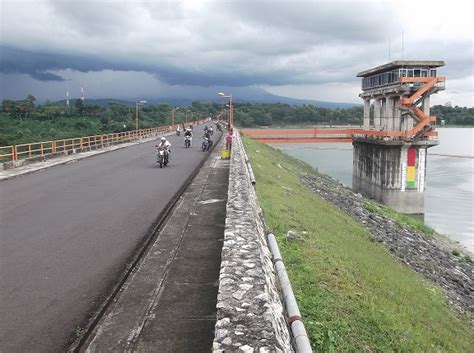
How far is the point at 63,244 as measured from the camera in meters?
8.61

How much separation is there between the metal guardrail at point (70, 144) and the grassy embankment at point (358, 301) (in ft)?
57.2

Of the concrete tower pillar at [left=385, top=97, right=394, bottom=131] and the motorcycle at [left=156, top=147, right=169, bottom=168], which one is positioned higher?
the concrete tower pillar at [left=385, top=97, right=394, bottom=131]

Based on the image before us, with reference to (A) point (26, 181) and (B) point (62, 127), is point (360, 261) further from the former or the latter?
(B) point (62, 127)

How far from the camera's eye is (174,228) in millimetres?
9523

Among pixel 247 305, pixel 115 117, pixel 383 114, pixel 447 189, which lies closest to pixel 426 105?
pixel 383 114

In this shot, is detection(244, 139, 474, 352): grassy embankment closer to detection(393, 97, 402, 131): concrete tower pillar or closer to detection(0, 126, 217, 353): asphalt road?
detection(0, 126, 217, 353): asphalt road

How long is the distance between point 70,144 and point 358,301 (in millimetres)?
27532

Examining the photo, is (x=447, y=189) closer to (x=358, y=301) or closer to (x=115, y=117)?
(x=358, y=301)

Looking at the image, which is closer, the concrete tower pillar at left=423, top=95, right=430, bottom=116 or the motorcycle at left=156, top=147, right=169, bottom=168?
the motorcycle at left=156, top=147, right=169, bottom=168

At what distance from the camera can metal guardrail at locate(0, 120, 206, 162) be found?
2483 centimetres

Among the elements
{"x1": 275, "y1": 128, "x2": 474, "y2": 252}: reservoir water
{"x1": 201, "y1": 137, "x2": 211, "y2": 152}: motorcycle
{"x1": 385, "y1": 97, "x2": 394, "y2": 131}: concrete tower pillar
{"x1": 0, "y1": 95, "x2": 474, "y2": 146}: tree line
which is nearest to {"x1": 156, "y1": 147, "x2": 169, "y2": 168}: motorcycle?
{"x1": 201, "y1": 137, "x2": 211, "y2": 152}: motorcycle

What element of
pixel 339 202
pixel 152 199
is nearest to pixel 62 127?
pixel 339 202

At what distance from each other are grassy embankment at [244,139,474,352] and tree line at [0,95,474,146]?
5365 centimetres

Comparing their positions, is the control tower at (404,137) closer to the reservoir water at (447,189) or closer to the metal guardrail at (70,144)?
the reservoir water at (447,189)
